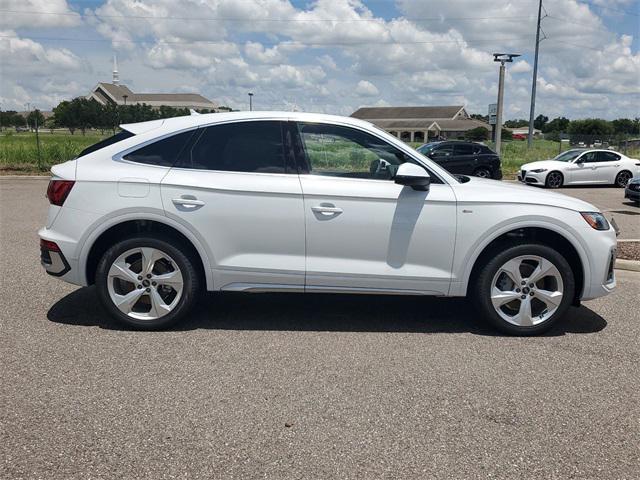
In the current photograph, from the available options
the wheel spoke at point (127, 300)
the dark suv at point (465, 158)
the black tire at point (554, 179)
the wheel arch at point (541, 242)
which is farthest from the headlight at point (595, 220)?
the black tire at point (554, 179)

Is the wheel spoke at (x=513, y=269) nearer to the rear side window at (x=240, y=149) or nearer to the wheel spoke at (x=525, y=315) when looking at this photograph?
the wheel spoke at (x=525, y=315)

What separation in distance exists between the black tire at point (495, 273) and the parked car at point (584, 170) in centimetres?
1562

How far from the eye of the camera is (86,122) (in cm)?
3709

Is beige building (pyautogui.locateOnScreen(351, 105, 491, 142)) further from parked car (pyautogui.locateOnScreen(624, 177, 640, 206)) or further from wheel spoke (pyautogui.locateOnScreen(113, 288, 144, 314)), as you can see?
wheel spoke (pyautogui.locateOnScreen(113, 288, 144, 314))

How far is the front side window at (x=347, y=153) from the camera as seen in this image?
470 centimetres

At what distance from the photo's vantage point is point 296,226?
178 inches

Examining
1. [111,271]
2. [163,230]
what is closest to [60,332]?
[111,271]

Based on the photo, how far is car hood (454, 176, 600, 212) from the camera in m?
4.62

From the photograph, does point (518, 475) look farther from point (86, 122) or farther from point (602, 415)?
point (86, 122)

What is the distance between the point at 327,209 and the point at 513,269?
5.24ft

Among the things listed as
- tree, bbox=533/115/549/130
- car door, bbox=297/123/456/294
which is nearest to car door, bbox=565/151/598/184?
car door, bbox=297/123/456/294

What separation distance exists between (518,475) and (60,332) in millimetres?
3589

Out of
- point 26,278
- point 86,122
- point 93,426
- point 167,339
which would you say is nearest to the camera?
point 93,426

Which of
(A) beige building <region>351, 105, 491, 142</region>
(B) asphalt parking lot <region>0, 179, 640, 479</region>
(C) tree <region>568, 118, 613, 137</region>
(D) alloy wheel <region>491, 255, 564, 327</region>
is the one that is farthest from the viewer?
(A) beige building <region>351, 105, 491, 142</region>
